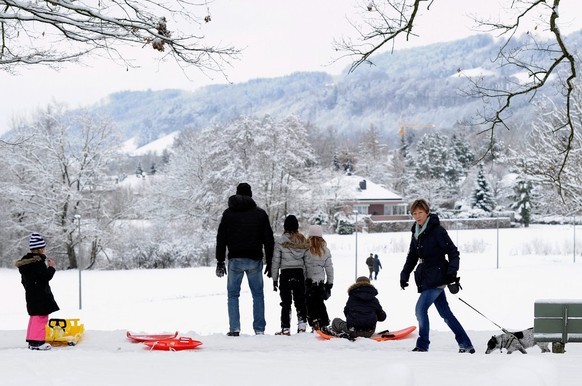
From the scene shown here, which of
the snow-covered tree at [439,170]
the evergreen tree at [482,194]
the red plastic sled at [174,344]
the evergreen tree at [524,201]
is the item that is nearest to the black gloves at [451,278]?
the red plastic sled at [174,344]

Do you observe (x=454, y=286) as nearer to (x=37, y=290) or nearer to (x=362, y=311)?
(x=362, y=311)

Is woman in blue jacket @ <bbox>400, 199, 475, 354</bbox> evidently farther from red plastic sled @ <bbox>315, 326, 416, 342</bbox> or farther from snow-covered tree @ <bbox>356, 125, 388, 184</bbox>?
snow-covered tree @ <bbox>356, 125, 388, 184</bbox>

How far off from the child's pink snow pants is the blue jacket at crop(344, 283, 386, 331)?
Answer: 365 cm

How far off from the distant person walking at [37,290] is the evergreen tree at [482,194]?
72.6 metres

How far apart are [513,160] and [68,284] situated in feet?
77.2

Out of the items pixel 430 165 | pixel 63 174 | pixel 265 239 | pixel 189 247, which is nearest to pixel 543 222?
pixel 430 165

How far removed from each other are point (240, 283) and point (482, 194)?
235 feet

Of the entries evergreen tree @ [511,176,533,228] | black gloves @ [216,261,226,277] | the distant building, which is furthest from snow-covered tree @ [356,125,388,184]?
black gloves @ [216,261,226,277]

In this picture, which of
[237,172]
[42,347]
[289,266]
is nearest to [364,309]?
[289,266]

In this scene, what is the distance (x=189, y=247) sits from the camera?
154 feet

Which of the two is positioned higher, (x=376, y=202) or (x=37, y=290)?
(x=376, y=202)

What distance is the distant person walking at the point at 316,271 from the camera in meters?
8.92

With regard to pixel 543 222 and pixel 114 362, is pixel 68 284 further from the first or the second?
pixel 543 222

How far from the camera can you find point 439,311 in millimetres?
7375
